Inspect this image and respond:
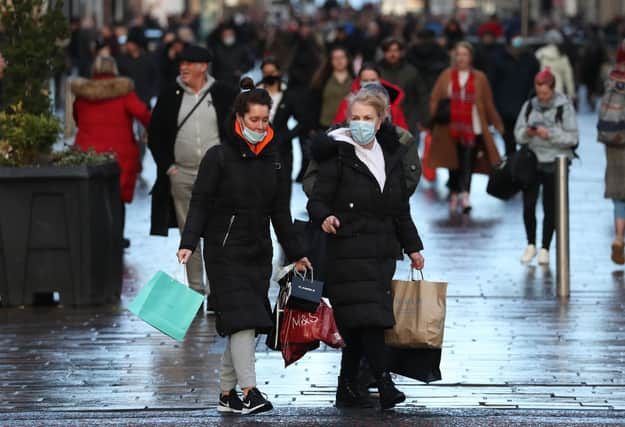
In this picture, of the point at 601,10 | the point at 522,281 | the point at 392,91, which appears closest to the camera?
the point at 392,91

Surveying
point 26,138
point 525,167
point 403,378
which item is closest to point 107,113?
point 26,138

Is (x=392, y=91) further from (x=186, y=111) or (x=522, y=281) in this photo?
(x=522, y=281)

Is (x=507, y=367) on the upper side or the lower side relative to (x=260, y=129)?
lower

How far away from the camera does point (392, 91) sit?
9.51 m

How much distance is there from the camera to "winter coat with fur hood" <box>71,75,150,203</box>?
12.9 meters

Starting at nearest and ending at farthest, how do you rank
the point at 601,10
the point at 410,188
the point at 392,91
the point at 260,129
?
the point at 260,129 < the point at 410,188 < the point at 392,91 < the point at 601,10

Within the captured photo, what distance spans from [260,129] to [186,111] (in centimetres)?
285

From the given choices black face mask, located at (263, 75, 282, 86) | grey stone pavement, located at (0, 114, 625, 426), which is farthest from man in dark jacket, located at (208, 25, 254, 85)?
grey stone pavement, located at (0, 114, 625, 426)

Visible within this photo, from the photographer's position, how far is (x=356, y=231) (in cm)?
810

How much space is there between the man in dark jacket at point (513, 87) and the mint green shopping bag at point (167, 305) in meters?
11.6

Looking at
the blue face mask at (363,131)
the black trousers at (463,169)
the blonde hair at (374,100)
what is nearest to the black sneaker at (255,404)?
the blue face mask at (363,131)

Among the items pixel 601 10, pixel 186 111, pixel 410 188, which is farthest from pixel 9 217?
pixel 601 10

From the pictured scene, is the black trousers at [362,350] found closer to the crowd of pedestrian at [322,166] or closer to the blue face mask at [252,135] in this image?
the crowd of pedestrian at [322,166]

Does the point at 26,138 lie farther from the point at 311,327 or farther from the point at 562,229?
the point at 311,327
